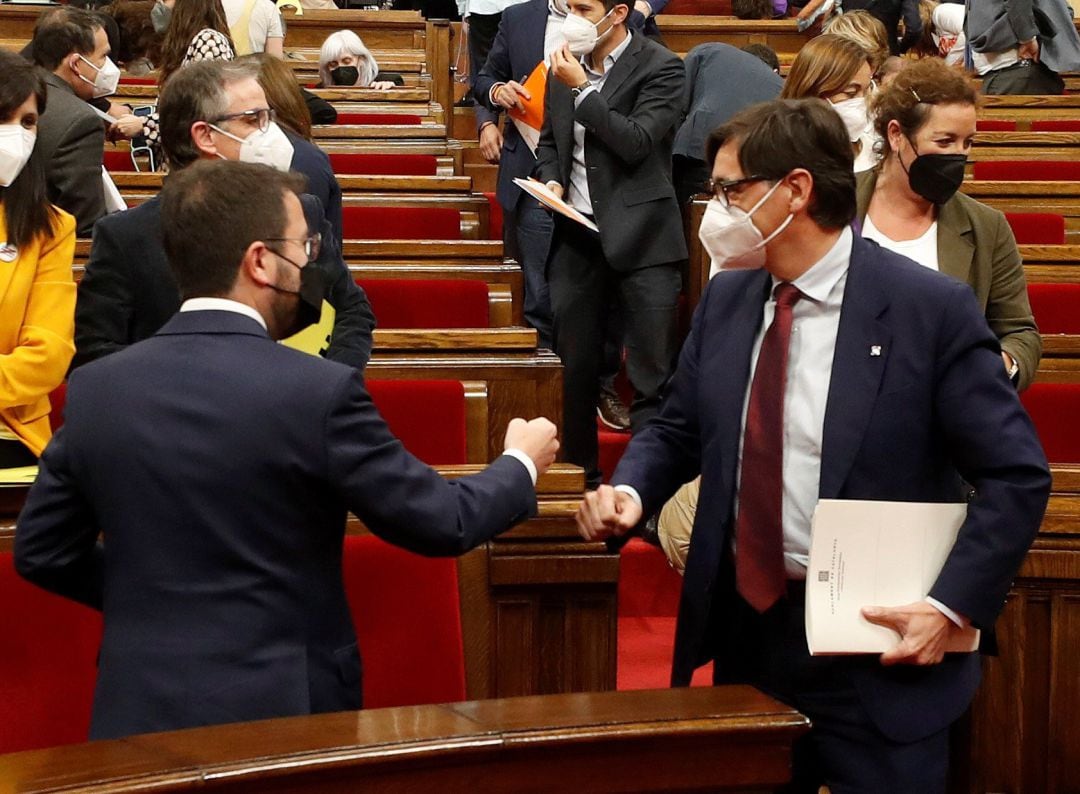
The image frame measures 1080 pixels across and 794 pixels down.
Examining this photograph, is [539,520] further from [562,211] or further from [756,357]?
[562,211]

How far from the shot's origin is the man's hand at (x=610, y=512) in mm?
1718

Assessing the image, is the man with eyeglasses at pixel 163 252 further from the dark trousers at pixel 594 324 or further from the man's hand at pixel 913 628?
the dark trousers at pixel 594 324

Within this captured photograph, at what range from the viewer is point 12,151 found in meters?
2.23

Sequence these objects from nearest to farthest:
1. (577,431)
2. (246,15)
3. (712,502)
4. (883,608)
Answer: (883,608)
(712,502)
(577,431)
(246,15)

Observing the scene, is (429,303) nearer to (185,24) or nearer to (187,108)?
(187,108)

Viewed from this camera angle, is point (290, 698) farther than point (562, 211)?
No

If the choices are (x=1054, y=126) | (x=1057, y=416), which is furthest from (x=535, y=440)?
(x=1054, y=126)

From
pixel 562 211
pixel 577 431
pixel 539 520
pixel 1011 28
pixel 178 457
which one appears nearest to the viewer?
pixel 178 457

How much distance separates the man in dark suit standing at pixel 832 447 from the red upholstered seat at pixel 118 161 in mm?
3569

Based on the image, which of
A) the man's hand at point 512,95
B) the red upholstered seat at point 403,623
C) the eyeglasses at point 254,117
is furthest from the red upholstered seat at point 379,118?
the red upholstered seat at point 403,623

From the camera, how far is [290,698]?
1.36 metres

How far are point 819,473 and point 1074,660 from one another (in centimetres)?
67

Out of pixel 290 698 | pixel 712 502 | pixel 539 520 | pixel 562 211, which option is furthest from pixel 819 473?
pixel 562 211

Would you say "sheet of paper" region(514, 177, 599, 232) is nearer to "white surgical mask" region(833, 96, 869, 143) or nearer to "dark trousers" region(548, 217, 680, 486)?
"dark trousers" region(548, 217, 680, 486)
